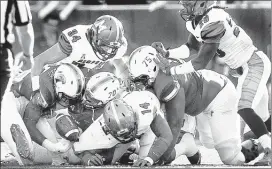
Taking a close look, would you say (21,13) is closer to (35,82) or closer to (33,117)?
(35,82)

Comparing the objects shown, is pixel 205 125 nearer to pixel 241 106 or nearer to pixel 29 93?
pixel 241 106

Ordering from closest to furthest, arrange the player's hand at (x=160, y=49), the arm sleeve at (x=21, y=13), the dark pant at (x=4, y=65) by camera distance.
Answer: the dark pant at (x=4, y=65) → the arm sleeve at (x=21, y=13) → the player's hand at (x=160, y=49)

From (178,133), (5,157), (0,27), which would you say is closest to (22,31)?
(0,27)

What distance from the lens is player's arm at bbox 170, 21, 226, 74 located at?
3408 mm

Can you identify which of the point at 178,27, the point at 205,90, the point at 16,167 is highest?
the point at 178,27

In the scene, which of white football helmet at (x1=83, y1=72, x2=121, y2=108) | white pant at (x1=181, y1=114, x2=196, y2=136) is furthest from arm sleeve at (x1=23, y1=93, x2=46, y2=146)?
white pant at (x1=181, y1=114, x2=196, y2=136)

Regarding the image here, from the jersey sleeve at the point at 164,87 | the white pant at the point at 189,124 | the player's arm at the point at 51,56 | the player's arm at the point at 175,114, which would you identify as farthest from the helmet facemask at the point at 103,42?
the white pant at the point at 189,124

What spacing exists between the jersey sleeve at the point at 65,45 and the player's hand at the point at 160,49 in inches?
Result: 14.3

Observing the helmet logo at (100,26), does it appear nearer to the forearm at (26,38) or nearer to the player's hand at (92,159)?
the forearm at (26,38)

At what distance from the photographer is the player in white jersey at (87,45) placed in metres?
3.40

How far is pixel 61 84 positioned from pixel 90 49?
0.20 metres

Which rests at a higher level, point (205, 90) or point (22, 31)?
point (22, 31)

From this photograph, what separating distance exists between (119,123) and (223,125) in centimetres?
49

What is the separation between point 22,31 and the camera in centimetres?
334
